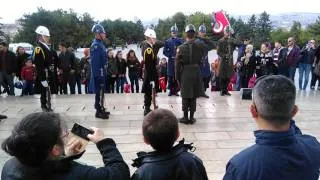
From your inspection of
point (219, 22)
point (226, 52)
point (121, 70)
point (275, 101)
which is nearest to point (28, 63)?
point (121, 70)

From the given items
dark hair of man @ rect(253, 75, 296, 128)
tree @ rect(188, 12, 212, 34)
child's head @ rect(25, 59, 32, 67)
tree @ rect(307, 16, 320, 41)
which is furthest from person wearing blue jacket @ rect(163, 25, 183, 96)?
tree @ rect(307, 16, 320, 41)

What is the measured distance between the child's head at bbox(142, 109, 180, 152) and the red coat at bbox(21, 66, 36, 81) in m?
9.74

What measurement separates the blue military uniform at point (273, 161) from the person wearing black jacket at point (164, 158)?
0.42m

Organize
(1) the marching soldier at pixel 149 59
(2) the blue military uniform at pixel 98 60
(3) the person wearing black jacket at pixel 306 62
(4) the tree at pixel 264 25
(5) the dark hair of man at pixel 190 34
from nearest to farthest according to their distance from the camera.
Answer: (5) the dark hair of man at pixel 190 34, (2) the blue military uniform at pixel 98 60, (1) the marching soldier at pixel 149 59, (3) the person wearing black jacket at pixel 306 62, (4) the tree at pixel 264 25

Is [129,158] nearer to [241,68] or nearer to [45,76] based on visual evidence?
[45,76]

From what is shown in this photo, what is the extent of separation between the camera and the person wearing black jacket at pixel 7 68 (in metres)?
11.4

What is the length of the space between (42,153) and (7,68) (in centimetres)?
1011

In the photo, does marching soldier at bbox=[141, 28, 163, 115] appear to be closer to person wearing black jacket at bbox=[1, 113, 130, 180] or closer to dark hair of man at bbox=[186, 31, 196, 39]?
dark hair of man at bbox=[186, 31, 196, 39]

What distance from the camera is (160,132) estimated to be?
249 centimetres

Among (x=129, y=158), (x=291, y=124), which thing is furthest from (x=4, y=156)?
(x=291, y=124)

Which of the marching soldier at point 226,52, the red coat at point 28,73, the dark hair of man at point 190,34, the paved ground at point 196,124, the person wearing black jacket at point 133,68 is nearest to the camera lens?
the paved ground at point 196,124

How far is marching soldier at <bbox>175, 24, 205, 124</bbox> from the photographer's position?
7.56m

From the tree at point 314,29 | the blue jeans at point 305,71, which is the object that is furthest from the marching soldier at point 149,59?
the tree at point 314,29

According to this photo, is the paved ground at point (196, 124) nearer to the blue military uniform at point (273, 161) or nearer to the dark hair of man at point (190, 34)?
the dark hair of man at point (190, 34)
